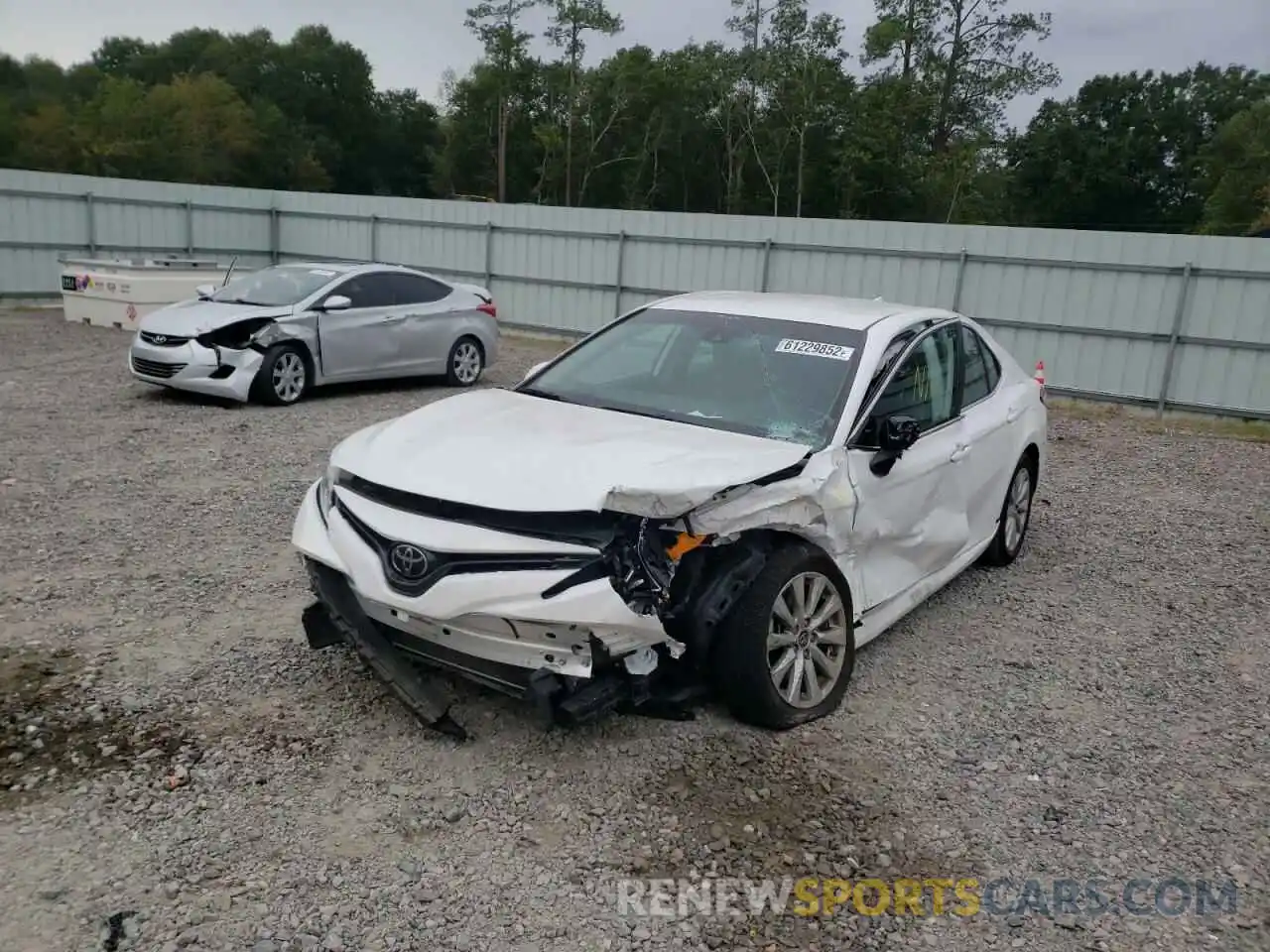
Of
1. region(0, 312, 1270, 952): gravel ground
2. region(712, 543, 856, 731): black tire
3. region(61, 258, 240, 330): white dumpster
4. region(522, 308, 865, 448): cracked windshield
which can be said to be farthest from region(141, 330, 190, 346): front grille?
region(712, 543, 856, 731): black tire

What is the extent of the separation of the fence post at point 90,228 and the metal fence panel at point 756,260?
0.08 ft

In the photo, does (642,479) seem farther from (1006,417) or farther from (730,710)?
(1006,417)

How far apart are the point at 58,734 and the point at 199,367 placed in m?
6.66

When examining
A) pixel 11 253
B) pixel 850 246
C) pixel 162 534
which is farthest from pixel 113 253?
pixel 162 534

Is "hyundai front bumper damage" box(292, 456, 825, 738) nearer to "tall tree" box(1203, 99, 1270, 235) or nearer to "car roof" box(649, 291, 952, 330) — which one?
"car roof" box(649, 291, 952, 330)

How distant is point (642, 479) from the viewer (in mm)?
3492

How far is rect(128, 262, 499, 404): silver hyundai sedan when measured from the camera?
9844 millimetres

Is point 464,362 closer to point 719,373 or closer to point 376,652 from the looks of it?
point 719,373

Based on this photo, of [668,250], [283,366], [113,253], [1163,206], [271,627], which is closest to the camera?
[271,627]

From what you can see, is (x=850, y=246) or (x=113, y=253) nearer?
(x=850, y=246)

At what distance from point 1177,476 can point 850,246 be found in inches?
259

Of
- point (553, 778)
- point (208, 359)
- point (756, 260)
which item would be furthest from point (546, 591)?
point (756, 260)

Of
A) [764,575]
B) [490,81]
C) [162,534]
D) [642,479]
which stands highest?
[490,81]

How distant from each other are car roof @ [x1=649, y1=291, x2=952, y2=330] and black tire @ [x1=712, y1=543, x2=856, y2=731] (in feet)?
4.67
